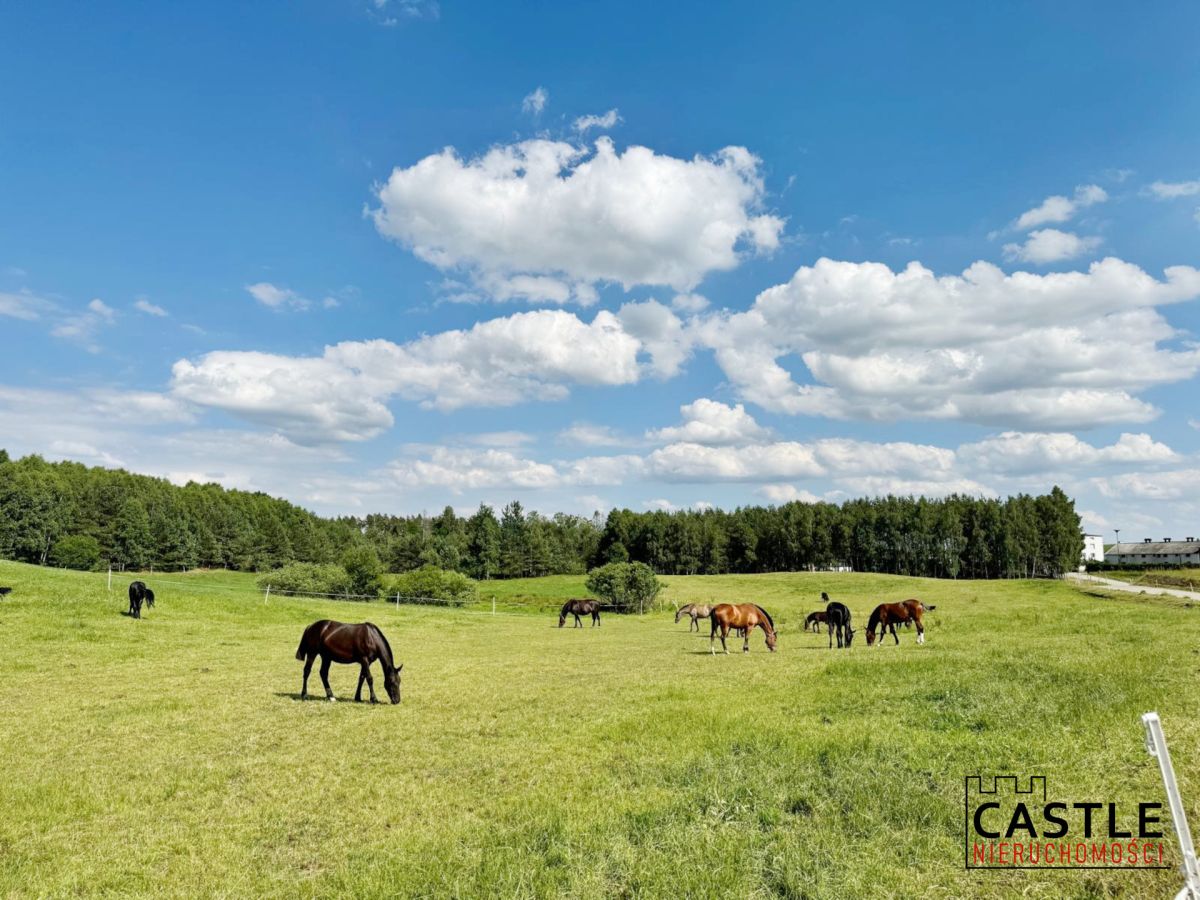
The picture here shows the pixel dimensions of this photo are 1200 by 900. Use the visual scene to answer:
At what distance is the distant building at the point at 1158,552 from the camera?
161625 millimetres

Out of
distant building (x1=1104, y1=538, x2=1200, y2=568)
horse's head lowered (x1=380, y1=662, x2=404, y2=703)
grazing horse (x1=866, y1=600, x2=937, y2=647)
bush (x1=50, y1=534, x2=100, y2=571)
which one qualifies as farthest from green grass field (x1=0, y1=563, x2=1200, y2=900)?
distant building (x1=1104, y1=538, x2=1200, y2=568)

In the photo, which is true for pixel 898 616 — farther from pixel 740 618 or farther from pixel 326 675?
pixel 326 675

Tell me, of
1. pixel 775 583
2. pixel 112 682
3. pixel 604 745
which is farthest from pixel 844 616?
pixel 775 583

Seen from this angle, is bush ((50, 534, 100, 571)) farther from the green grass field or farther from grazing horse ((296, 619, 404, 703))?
grazing horse ((296, 619, 404, 703))

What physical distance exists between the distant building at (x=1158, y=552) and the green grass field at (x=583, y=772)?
18681 cm

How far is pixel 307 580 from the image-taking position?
70.2 meters

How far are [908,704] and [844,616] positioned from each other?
1745cm

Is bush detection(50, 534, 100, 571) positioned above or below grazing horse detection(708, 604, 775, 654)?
below

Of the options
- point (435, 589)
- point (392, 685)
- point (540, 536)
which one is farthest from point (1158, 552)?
point (392, 685)

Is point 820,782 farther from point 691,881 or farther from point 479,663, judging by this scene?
point 479,663

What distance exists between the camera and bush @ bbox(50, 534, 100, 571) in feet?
344

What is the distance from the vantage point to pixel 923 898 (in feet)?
20.3

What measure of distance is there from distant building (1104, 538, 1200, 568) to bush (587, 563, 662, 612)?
481ft

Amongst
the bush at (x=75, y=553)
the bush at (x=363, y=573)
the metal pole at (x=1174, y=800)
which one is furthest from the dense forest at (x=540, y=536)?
the metal pole at (x=1174, y=800)
